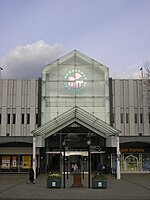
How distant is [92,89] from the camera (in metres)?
42.4

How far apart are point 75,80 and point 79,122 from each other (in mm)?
8464

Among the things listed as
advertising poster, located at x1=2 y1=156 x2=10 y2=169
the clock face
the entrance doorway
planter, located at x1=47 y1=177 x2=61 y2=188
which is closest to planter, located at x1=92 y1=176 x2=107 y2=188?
planter, located at x1=47 y1=177 x2=61 y2=188

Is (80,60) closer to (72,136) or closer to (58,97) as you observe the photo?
(58,97)

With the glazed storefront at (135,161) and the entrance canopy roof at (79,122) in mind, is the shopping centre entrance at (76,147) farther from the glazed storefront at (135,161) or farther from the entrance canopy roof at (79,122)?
the glazed storefront at (135,161)

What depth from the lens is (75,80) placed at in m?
42.5

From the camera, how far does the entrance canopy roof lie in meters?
32.6

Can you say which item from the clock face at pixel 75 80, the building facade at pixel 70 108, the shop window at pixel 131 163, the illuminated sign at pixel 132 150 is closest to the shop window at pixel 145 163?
the building facade at pixel 70 108

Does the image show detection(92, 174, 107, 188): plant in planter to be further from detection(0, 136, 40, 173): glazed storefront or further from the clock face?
the clock face

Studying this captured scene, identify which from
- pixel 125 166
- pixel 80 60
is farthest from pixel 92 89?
pixel 125 166

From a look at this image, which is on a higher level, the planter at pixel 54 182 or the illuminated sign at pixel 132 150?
the illuminated sign at pixel 132 150

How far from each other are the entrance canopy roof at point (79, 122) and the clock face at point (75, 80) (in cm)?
764

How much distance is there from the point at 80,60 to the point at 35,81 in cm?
667

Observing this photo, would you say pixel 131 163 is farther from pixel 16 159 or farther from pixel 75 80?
pixel 16 159

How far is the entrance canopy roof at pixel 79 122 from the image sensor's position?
32.6 m
